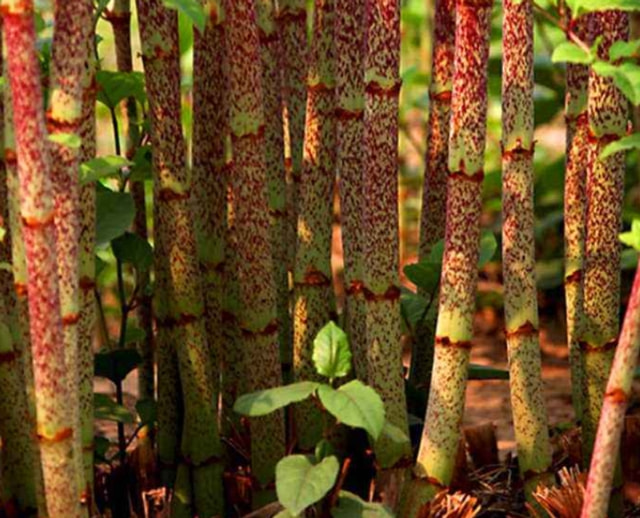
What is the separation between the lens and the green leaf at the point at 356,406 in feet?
4.28

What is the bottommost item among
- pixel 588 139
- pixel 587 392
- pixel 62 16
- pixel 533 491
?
pixel 533 491

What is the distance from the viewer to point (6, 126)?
50.9 inches

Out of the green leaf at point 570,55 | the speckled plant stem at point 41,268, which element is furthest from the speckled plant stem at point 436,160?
the speckled plant stem at point 41,268

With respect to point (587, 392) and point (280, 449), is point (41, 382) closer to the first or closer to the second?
point (280, 449)

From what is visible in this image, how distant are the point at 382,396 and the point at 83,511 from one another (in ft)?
1.25

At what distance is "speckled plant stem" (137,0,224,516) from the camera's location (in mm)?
1529

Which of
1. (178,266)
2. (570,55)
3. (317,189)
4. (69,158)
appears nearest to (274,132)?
(317,189)

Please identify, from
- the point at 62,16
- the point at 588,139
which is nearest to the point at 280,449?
the point at 588,139

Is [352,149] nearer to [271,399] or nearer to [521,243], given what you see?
[521,243]

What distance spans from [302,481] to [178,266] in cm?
37

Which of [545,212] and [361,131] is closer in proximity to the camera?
[361,131]

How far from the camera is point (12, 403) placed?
4.93 feet

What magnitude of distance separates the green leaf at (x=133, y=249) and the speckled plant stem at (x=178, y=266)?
20mm

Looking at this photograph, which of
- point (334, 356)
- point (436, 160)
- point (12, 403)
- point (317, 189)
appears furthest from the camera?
point (436, 160)
